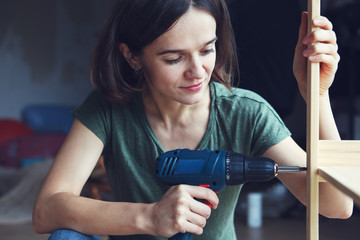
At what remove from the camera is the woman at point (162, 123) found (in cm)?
96

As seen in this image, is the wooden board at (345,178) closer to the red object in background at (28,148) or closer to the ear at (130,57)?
the ear at (130,57)

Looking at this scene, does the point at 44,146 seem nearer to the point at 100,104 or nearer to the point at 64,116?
the point at 64,116

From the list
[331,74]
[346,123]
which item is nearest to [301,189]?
[331,74]

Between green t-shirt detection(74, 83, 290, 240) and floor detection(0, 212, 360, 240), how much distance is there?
1.52 m

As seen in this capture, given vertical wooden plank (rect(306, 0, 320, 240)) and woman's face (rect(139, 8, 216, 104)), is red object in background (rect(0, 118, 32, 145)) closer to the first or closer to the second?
woman's face (rect(139, 8, 216, 104))

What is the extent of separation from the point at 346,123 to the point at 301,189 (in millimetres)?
3058

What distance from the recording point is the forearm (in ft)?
3.13

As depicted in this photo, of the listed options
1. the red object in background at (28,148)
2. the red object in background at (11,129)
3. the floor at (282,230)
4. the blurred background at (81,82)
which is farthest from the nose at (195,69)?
the red object in background at (11,129)

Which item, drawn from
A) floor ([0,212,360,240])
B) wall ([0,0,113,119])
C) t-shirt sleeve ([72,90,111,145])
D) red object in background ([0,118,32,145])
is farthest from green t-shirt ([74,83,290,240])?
wall ([0,0,113,119])

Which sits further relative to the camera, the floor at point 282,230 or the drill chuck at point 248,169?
the floor at point 282,230

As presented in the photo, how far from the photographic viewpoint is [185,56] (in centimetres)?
108

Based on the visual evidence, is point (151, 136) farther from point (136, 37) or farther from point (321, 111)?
point (321, 111)

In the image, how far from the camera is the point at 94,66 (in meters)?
1.30

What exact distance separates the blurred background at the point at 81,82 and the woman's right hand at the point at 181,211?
2.44 feet
